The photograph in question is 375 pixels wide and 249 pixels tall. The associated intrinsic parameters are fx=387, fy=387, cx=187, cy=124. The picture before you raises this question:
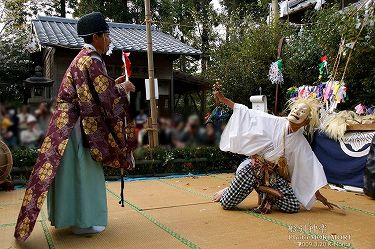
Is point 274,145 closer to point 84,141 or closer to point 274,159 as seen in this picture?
point 274,159

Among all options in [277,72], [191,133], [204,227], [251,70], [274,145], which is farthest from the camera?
[251,70]

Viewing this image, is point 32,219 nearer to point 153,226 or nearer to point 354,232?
point 153,226

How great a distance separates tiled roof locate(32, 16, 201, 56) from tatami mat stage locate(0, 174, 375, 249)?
5111 millimetres

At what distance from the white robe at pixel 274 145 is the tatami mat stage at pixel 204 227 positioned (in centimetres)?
32

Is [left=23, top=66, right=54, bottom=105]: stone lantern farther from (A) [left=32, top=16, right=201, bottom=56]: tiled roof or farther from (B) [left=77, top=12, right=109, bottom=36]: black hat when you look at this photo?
(B) [left=77, top=12, right=109, bottom=36]: black hat

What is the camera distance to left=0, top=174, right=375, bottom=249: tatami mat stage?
3.07 metres

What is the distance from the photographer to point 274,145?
4.17 meters

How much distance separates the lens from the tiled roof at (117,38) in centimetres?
921

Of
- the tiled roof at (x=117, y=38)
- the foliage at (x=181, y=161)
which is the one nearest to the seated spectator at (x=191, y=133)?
the foliage at (x=181, y=161)

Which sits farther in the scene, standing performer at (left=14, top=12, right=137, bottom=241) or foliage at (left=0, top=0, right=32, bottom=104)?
Result: foliage at (left=0, top=0, right=32, bottom=104)

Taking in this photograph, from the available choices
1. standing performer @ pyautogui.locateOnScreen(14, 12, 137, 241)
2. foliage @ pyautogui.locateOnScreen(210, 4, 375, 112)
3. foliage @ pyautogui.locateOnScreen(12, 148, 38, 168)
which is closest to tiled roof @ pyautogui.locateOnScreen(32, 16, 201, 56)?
foliage @ pyautogui.locateOnScreen(210, 4, 375, 112)

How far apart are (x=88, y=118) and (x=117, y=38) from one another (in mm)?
7755

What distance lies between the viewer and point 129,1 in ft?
49.9

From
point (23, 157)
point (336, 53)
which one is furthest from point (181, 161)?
point (336, 53)
